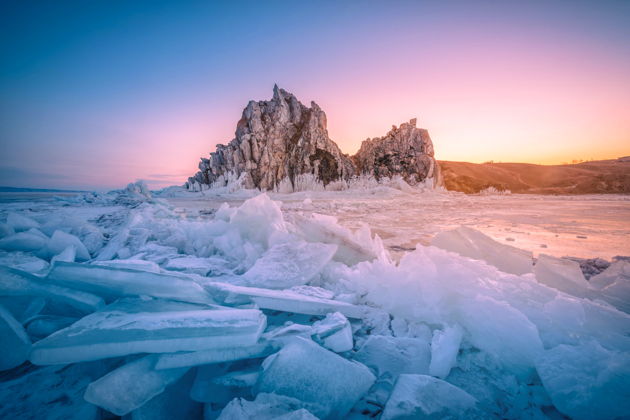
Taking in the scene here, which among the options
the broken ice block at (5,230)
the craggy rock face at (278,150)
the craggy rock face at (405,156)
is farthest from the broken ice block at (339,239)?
the craggy rock face at (405,156)

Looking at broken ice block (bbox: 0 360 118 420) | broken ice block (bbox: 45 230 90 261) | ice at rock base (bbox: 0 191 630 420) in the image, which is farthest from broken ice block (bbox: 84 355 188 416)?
broken ice block (bbox: 45 230 90 261)

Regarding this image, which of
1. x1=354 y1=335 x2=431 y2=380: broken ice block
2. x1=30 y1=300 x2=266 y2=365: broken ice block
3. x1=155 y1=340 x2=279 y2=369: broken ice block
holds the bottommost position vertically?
x1=354 y1=335 x2=431 y2=380: broken ice block

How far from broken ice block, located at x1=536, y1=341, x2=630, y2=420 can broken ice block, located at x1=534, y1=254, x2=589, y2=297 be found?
2.19 ft

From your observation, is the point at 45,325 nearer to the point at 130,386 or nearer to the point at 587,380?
the point at 130,386

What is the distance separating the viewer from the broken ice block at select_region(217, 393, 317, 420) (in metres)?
0.60

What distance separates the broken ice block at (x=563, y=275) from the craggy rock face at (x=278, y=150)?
2641 cm

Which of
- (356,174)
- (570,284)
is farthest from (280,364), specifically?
(356,174)

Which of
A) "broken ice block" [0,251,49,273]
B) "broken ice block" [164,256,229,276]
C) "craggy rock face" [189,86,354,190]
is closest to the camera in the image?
"broken ice block" [0,251,49,273]

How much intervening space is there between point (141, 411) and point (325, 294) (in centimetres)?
94

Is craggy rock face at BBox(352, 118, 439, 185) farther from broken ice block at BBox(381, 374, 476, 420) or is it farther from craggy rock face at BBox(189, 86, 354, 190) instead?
broken ice block at BBox(381, 374, 476, 420)

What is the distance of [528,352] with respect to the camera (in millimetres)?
888

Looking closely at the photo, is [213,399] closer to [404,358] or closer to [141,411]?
[141,411]

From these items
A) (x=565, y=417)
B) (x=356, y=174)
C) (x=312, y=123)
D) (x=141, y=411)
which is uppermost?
(x=312, y=123)

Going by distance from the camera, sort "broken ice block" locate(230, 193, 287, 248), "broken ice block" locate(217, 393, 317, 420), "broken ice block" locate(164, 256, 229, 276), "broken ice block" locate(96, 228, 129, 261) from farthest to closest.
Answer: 1. "broken ice block" locate(230, 193, 287, 248)
2. "broken ice block" locate(96, 228, 129, 261)
3. "broken ice block" locate(164, 256, 229, 276)
4. "broken ice block" locate(217, 393, 317, 420)
